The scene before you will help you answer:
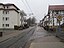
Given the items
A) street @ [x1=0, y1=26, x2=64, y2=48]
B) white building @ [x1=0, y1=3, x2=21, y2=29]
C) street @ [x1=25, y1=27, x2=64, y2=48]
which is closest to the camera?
street @ [x1=25, y1=27, x2=64, y2=48]

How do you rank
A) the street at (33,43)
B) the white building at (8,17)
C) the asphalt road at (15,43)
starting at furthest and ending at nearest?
the white building at (8,17), the asphalt road at (15,43), the street at (33,43)

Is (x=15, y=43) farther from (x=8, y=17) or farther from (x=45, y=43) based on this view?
(x=8, y=17)

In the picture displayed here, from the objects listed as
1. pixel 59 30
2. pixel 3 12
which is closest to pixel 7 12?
pixel 3 12

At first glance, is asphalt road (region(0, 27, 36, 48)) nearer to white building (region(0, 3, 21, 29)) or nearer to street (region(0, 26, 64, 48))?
street (region(0, 26, 64, 48))

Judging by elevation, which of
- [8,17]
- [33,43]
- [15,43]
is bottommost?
[15,43]

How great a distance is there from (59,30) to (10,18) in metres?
48.6

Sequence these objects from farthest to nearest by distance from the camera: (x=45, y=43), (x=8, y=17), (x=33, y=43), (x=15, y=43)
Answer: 1. (x=8, y=17)
2. (x=15, y=43)
3. (x=33, y=43)
4. (x=45, y=43)

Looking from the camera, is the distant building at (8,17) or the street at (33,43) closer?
the street at (33,43)

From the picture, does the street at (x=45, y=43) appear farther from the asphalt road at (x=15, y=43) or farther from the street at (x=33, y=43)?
the asphalt road at (x=15, y=43)

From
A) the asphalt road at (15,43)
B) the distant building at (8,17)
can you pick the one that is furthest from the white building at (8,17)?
the asphalt road at (15,43)

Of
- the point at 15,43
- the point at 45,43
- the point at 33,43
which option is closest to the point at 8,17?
the point at 15,43

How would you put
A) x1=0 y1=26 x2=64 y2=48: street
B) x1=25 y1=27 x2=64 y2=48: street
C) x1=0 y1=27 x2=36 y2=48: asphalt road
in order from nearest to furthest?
1. x1=25 y1=27 x2=64 y2=48: street
2. x1=0 y1=26 x2=64 y2=48: street
3. x1=0 y1=27 x2=36 y2=48: asphalt road

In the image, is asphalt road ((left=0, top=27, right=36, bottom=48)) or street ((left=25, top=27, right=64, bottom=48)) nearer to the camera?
street ((left=25, top=27, right=64, bottom=48))

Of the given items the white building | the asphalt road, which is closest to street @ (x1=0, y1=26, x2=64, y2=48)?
the asphalt road
